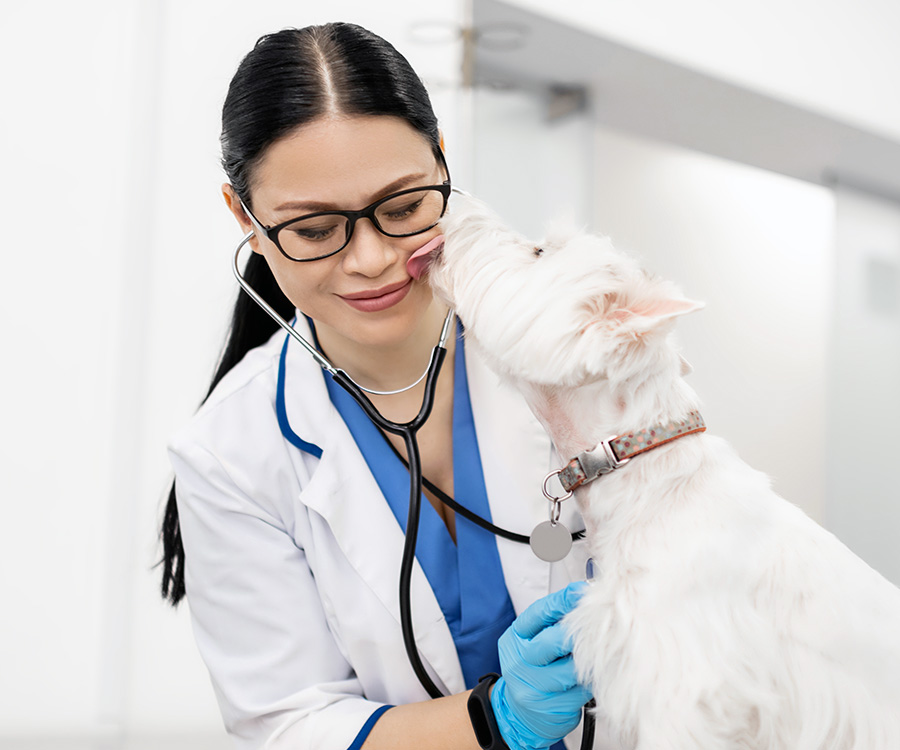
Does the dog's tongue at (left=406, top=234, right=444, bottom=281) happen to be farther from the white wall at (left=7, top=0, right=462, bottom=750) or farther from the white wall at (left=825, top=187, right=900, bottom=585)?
the white wall at (left=825, top=187, right=900, bottom=585)

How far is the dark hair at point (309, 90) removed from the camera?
0.83 metres

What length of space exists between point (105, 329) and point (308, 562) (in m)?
1.28

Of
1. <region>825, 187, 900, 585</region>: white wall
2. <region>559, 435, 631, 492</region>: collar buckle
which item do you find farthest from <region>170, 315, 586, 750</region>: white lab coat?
<region>825, 187, 900, 585</region>: white wall

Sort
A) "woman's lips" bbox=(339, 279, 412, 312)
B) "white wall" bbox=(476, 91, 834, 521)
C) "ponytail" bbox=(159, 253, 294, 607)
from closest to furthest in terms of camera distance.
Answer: "woman's lips" bbox=(339, 279, 412, 312)
"ponytail" bbox=(159, 253, 294, 607)
"white wall" bbox=(476, 91, 834, 521)

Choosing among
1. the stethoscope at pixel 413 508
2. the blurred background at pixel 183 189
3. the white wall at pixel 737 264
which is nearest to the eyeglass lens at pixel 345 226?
the stethoscope at pixel 413 508

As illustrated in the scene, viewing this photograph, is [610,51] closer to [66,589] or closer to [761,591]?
[761,591]

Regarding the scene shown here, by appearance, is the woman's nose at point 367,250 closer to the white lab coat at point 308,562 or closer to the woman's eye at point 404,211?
the woman's eye at point 404,211

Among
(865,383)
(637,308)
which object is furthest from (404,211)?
(865,383)

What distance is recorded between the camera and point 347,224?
2.75 feet

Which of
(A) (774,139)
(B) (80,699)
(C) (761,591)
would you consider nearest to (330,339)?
(C) (761,591)

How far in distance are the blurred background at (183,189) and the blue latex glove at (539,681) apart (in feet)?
3.98

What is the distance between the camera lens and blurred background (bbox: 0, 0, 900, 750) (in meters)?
1.89

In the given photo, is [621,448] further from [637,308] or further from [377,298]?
[377,298]

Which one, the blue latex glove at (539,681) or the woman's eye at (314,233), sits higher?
the woman's eye at (314,233)
